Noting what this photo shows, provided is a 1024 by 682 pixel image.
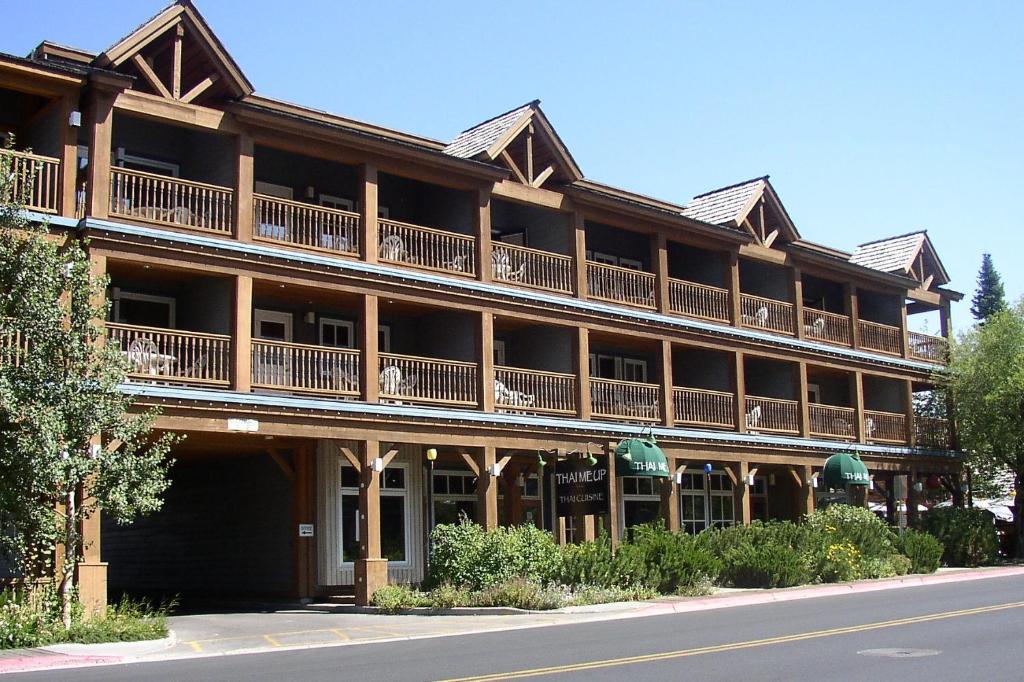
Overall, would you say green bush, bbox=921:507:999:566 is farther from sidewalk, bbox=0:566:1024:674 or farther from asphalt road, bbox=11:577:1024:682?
asphalt road, bbox=11:577:1024:682

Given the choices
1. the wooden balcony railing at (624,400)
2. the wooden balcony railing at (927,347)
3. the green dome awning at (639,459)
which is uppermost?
the wooden balcony railing at (927,347)

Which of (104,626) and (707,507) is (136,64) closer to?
(104,626)

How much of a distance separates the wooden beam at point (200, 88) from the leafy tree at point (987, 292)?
198 ft

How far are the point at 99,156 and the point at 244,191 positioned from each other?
3037 millimetres

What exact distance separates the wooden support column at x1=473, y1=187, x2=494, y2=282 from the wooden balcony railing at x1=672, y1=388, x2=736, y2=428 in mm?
7209

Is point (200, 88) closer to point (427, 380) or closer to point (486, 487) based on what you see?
point (427, 380)

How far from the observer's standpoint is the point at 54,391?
18.3 meters

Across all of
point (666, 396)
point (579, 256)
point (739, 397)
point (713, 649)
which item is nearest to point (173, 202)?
point (579, 256)

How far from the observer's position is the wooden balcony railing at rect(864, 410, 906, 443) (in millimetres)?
38531

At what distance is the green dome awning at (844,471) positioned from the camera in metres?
34.3

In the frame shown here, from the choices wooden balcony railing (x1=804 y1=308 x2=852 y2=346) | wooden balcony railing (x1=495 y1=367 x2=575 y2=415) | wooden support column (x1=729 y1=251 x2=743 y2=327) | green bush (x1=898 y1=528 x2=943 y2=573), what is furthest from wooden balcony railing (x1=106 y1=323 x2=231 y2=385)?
wooden balcony railing (x1=804 y1=308 x2=852 y2=346)

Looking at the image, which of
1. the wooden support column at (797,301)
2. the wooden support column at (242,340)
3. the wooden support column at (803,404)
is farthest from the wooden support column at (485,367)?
the wooden support column at (797,301)

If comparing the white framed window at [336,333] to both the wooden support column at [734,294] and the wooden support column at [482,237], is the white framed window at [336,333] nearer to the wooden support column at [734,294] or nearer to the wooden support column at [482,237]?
the wooden support column at [482,237]

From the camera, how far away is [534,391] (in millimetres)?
29328
